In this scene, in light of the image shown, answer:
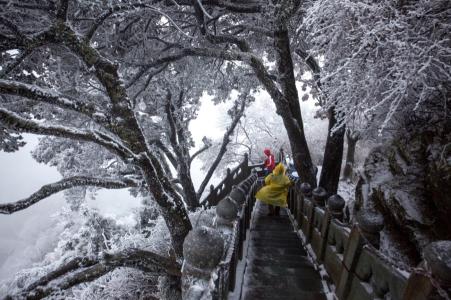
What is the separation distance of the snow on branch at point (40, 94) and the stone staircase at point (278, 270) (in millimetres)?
4332

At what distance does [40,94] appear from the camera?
15.3 feet

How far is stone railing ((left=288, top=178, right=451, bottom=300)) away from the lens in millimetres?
1896

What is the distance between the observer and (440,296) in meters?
1.87

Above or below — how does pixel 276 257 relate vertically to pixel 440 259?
below

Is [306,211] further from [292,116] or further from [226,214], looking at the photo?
[226,214]

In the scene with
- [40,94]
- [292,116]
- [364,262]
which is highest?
[40,94]

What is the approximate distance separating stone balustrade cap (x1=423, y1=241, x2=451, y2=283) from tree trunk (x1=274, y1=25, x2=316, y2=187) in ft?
20.0

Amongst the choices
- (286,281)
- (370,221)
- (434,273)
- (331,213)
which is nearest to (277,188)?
(331,213)

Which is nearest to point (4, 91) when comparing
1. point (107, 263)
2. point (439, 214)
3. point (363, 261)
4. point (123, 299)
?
point (107, 263)

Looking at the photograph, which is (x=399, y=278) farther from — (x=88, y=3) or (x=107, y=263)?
(x=88, y=3)

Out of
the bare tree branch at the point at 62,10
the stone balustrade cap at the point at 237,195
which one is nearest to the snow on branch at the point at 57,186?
the stone balustrade cap at the point at 237,195

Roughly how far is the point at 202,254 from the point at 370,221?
6.81 ft

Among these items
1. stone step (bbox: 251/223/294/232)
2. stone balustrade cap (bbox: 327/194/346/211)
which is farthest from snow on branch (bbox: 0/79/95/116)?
stone step (bbox: 251/223/294/232)

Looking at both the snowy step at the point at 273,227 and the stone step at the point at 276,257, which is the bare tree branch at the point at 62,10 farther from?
the snowy step at the point at 273,227
